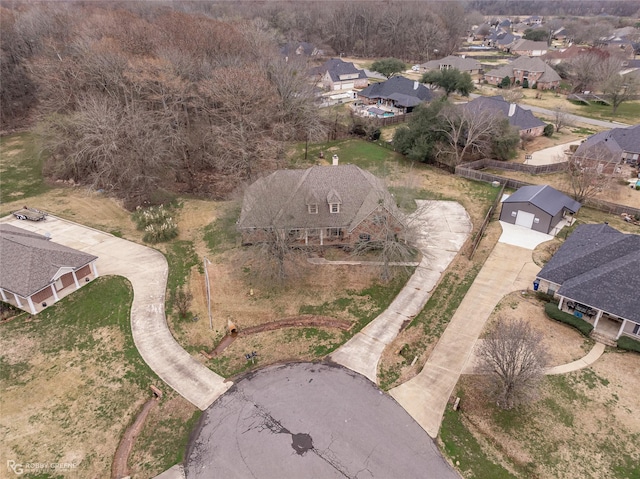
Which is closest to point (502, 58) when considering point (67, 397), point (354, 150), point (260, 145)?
point (354, 150)

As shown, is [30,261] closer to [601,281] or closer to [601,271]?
[601,281]

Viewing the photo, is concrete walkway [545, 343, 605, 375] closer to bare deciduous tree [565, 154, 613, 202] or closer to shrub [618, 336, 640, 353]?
shrub [618, 336, 640, 353]

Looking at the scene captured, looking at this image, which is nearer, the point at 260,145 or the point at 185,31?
the point at 260,145

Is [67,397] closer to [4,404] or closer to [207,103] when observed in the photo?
[4,404]

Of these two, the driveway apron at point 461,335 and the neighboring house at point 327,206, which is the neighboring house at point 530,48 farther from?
the neighboring house at point 327,206

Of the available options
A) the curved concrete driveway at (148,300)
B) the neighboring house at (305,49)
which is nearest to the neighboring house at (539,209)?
the curved concrete driveway at (148,300)

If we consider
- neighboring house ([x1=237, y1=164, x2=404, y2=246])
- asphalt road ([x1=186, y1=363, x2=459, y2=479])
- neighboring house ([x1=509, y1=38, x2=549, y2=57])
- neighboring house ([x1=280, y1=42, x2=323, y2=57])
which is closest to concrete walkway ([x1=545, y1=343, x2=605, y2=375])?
asphalt road ([x1=186, y1=363, x2=459, y2=479])
